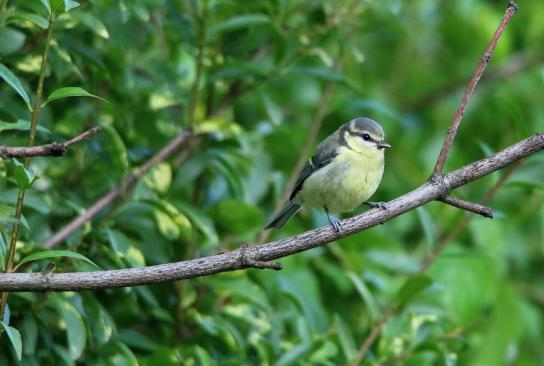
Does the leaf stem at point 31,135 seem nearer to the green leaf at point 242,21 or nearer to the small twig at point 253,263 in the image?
the small twig at point 253,263

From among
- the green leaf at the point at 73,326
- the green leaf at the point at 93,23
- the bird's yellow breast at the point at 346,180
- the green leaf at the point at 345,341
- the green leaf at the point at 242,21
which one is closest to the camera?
the green leaf at the point at 73,326

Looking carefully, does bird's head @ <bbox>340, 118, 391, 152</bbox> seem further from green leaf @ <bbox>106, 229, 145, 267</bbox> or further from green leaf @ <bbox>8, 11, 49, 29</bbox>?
green leaf @ <bbox>8, 11, 49, 29</bbox>

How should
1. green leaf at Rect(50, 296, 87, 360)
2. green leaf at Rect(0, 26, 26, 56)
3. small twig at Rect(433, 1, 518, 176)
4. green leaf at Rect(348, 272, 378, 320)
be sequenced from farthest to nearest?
green leaf at Rect(348, 272, 378, 320) → green leaf at Rect(0, 26, 26, 56) → green leaf at Rect(50, 296, 87, 360) → small twig at Rect(433, 1, 518, 176)

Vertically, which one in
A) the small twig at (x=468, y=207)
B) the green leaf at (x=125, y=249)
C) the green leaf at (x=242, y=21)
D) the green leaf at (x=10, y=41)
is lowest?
the small twig at (x=468, y=207)

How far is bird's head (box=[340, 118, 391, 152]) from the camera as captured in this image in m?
4.25

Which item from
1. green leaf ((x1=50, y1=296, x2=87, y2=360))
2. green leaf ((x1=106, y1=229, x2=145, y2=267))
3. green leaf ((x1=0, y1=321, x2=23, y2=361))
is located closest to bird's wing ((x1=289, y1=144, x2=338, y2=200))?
green leaf ((x1=106, y1=229, x2=145, y2=267))

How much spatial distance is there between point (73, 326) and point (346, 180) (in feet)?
4.67

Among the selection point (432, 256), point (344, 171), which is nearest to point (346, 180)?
point (344, 171)

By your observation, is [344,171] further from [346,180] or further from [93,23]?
[93,23]

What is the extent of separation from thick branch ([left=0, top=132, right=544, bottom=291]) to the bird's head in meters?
1.14

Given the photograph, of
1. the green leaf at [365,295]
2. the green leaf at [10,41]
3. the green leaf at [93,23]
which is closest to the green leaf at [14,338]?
the green leaf at [10,41]

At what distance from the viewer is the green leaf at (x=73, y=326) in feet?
11.1

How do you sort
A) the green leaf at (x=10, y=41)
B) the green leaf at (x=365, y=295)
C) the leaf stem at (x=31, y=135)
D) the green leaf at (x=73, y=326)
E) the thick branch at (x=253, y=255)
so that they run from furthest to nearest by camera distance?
the green leaf at (x=365, y=295) → the green leaf at (x=10, y=41) → the green leaf at (x=73, y=326) → the leaf stem at (x=31, y=135) → the thick branch at (x=253, y=255)

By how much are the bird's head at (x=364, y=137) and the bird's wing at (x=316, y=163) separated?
94 mm
